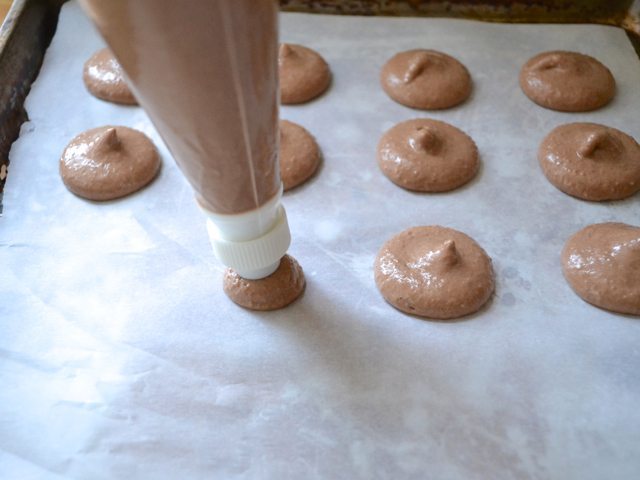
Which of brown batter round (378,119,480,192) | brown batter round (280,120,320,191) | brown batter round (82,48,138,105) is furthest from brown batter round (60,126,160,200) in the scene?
brown batter round (378,119,480,192)

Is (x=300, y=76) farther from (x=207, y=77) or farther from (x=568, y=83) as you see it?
(x=207, y=77)

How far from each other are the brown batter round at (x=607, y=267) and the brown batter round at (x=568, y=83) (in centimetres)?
37

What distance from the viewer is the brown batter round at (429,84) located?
4.66 feet

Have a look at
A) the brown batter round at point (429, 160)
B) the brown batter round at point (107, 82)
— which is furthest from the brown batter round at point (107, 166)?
the brown batter round at point (429, 160)

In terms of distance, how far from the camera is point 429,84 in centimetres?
142

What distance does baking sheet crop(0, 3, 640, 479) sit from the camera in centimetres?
94

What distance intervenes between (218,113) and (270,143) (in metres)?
0.12

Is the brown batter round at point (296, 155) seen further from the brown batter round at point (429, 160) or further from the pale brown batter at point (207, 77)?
the pale brown batter at point (207, 77)

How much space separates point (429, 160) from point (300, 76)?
38 cm

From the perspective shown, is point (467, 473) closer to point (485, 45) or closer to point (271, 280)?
point (271, 280)

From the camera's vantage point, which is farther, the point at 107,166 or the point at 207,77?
the point at 107,166

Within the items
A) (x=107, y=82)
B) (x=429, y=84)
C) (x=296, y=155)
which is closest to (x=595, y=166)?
(x=429, y=84)

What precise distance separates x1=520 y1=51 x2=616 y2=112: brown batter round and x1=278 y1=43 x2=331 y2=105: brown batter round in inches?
19.0

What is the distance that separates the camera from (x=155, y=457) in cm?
94
